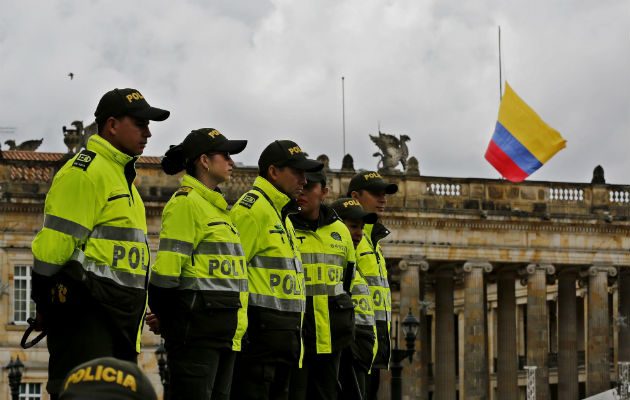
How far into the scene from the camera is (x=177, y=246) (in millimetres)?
11219

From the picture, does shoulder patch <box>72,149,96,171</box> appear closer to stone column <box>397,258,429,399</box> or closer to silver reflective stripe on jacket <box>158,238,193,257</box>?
silver reflective stripe on jacket <box>158,238,193,257</box>

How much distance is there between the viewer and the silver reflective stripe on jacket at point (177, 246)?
1121cm

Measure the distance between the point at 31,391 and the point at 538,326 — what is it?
64.9 ft

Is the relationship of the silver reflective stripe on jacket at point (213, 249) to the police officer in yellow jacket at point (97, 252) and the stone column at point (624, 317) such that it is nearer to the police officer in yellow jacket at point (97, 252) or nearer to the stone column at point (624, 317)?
the police officer in yellow jacket at point (97, 252)

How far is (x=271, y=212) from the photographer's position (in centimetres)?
1249

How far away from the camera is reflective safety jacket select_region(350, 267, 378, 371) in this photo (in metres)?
14.7

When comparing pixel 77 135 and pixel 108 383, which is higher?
pixel 77 135

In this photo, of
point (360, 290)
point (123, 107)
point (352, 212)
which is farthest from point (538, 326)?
point (123, 107)

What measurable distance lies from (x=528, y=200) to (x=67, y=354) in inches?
2039

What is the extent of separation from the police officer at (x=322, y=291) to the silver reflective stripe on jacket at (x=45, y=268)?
11.7 ft

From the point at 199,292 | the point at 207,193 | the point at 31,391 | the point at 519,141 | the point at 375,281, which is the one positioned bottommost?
the point at 31,391

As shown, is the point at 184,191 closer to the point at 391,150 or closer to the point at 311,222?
the point at 311,222

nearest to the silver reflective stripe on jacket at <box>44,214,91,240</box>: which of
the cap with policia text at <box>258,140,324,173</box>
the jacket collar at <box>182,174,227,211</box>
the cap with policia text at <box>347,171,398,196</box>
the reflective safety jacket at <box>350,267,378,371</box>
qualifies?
the jacket collar at <box>182,174,227,211</box>

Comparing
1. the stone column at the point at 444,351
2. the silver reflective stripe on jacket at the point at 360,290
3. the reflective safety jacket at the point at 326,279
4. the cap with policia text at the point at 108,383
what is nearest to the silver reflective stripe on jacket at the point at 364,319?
the silver reflective stripe on jacket at the point at 360,290
